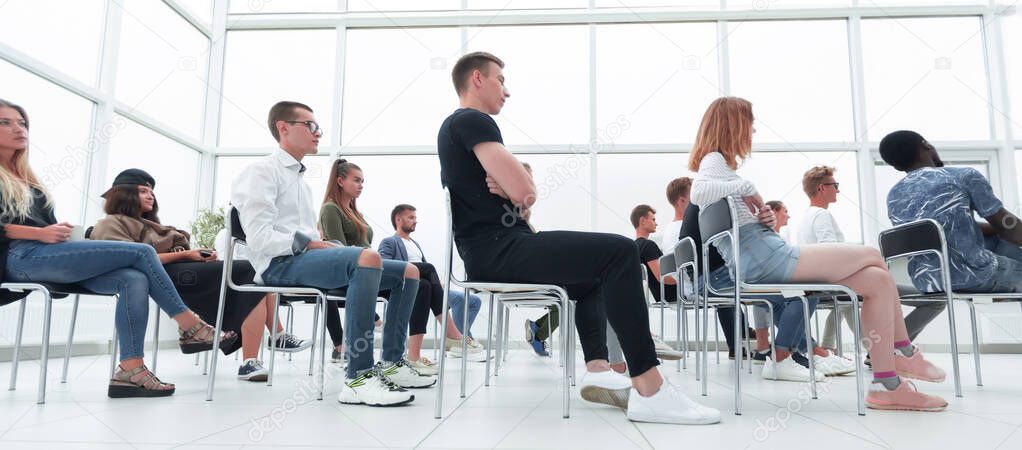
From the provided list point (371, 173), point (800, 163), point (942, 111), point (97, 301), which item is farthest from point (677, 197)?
point (97, 301)

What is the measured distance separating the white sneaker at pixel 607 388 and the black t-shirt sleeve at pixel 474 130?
0.73 m

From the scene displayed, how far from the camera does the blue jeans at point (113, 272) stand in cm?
183

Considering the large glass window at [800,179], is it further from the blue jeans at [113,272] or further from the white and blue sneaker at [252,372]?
the blue jeans at [113,272]

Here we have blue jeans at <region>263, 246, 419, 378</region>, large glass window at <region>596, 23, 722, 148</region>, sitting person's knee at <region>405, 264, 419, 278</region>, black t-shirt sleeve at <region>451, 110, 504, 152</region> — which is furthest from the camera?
large glass window at <region>596, 23, 722, 148</region>

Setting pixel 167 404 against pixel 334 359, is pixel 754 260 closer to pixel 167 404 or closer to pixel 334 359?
pixel 167 404

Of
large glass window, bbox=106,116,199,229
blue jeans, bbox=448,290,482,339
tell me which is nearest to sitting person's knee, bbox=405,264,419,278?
blue jeans, bbox=448,290,482,339

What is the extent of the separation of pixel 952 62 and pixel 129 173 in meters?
6.28

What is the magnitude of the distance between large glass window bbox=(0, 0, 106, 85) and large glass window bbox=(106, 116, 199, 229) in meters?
0.52

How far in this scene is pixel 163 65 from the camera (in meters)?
5.09

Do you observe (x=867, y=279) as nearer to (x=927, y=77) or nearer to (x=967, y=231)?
(x=967, y=231)

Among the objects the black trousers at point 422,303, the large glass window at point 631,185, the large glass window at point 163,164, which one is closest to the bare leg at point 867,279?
the black trousers at point 422,303

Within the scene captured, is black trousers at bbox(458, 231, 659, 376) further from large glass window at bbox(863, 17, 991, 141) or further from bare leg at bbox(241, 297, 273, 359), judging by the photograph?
large glass window at bbox(863, 17, 991, 141)

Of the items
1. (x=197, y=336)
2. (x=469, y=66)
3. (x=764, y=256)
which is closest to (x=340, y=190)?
(x=197, y=336)

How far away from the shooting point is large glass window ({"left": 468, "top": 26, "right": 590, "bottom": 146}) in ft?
17.8
